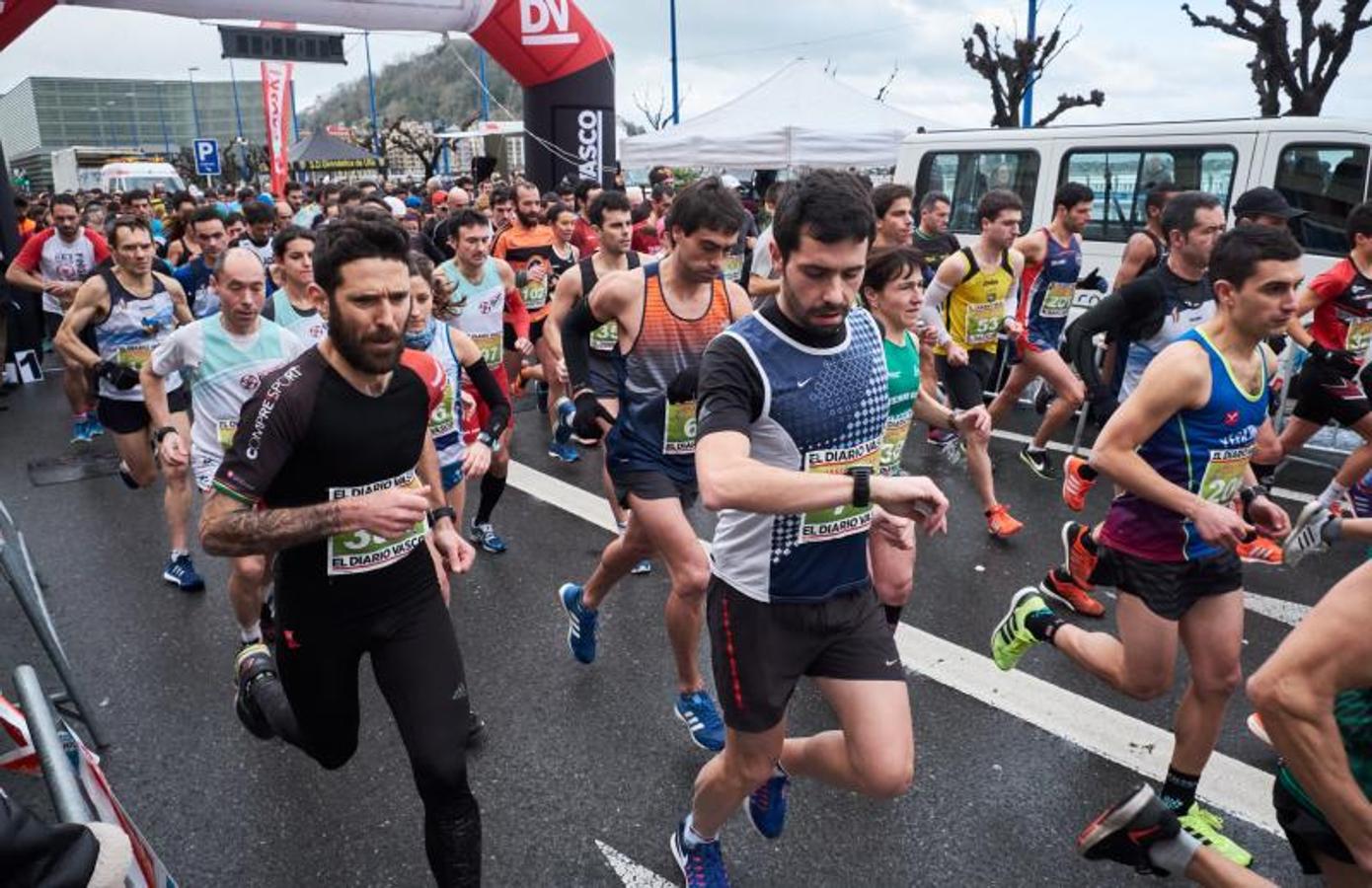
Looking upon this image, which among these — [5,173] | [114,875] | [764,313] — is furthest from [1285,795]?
[5,173]

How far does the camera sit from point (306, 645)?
265 centimetres

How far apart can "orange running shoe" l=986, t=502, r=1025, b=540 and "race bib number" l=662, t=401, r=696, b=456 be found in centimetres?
262

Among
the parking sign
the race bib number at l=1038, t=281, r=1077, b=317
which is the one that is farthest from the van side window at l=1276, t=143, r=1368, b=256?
the parking sign

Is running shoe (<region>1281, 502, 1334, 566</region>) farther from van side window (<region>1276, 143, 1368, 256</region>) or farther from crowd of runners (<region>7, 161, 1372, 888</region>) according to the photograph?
van side window (<region>1276, 143, 1368, 256</region>)

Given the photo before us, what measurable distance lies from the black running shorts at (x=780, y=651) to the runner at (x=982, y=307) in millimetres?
3251

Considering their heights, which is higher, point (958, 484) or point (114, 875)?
point (114, 875)

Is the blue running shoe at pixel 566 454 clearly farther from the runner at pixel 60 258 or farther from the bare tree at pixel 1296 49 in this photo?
the bare tree at pixel 1296 49

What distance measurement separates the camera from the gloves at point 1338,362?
17.4ft

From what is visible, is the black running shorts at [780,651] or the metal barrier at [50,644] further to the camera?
the metal barrier at [50,644]

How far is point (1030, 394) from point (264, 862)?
8.41 meters

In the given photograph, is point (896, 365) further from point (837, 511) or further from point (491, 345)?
point (491, 345)

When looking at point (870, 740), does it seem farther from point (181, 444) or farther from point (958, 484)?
point (958, 484)

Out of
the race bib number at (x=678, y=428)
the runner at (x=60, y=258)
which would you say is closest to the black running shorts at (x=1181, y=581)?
the race bib number at (x=678, y=428)

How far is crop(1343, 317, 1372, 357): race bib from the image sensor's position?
18.0 ft
